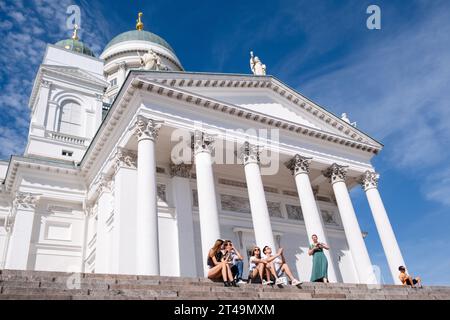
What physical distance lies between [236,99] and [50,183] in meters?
10.1

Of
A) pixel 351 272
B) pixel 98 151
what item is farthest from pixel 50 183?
pixel 351 272

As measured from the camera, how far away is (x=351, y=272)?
68.9 feet

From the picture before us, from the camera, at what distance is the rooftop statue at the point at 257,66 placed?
66.4 feet

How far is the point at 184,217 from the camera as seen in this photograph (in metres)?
16.8

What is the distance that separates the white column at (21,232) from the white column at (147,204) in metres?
7.78

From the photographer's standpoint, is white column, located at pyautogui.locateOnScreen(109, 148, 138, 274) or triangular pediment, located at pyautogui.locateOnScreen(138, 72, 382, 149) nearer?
white column, located at pyautogui.locateOnScreen(109, 148, 138, 274)

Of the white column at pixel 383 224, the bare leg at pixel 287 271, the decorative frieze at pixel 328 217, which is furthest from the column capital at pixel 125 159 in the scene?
the white column at pixel 383 224

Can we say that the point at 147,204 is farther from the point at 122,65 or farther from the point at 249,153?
the point at 122,65

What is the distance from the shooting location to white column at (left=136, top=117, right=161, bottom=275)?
1180 cm

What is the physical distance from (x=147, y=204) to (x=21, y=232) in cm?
850

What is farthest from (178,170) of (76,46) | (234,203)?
(76,46)

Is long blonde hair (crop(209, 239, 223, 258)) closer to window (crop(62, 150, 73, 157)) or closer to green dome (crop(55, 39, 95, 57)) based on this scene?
window (crop(62, 150, 73, 157))

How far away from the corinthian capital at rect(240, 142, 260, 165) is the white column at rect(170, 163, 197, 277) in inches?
110

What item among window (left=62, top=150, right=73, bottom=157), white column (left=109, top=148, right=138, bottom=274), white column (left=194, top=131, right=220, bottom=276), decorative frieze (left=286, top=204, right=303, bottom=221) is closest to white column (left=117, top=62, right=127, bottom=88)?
window (left=62, top=150, right=73, bottom=157)
